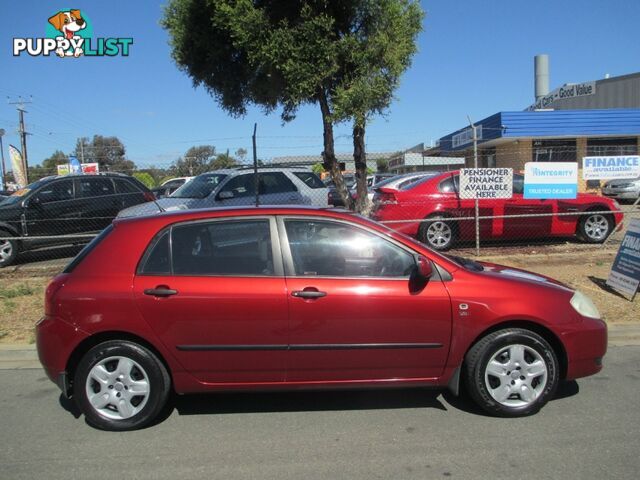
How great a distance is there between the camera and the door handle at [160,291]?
4.00 meters

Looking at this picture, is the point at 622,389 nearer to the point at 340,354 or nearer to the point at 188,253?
the point at 340,354

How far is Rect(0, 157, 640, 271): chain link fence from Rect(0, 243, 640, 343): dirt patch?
1.23ft

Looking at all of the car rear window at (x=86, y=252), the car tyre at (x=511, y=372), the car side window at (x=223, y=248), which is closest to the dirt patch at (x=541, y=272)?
the car rear window at (x=86, y=252)

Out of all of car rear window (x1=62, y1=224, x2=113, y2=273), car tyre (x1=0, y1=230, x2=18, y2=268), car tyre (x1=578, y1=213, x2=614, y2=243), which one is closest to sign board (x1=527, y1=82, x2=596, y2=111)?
car tyre (x1=578, y1=213, x2=614, y2=243)

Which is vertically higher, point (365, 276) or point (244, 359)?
point (365, 276)

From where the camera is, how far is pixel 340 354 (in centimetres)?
405

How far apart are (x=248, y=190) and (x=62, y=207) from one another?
3.98m

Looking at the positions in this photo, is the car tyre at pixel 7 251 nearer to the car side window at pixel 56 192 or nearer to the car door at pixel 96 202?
the car side window at pixel 56 192

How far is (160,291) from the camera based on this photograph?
13.1 ft

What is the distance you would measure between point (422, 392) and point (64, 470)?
2.80 meters

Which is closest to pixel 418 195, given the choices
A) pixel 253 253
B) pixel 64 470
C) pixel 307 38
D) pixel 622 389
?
pixel 307 38

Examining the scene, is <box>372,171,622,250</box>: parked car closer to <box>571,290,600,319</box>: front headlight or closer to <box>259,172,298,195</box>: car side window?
<box>259,172,298,195</box>: car side window

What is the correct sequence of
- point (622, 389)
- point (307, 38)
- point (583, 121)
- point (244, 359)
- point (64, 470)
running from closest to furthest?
point (64, 470), point (244, 359), point (622, 389), point (307, 38), point (583, 121)

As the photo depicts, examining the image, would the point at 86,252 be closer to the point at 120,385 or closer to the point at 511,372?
the point at 120,385
